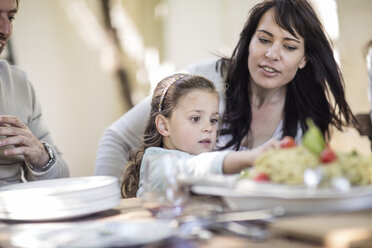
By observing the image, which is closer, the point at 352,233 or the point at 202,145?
the point at 352,233

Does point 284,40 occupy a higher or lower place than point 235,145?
higher

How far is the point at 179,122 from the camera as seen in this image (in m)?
1.63

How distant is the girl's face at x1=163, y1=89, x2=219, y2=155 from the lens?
62.7 inches

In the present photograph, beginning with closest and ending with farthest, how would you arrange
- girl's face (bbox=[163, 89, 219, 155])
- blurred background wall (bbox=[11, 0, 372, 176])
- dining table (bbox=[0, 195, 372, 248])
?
dining table (bbox=[0, 195, 372, 248]), girl's face (bbox=[163, 89, 219, 155]), blurred background wall (bbox=[11, 0, 372, 176])

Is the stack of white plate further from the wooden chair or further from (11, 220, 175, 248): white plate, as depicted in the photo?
the wooden chair

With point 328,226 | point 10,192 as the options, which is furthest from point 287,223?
point 10,192

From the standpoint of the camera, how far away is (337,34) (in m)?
4.50

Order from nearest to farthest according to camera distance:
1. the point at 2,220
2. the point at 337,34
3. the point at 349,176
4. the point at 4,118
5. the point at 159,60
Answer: the point at 349,176, the point at 2,220, the point at 4,118, the point at 337,34, the point at 159,60

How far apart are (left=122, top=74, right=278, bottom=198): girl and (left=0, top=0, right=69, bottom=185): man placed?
0.30 metres

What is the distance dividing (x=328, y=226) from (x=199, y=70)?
160 cm

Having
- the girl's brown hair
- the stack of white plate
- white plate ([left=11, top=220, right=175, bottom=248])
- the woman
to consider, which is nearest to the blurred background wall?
the woman

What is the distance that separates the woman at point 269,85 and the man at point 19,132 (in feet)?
1.20

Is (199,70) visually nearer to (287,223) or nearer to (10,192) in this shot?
(10,192)

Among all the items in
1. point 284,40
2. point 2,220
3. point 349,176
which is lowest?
point 2,220
